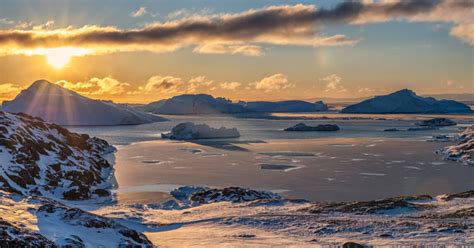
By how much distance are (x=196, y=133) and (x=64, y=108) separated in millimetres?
62852

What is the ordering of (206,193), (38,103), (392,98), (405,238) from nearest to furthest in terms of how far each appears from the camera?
(405,238) < (206,193) < (38,103) < (392,98)

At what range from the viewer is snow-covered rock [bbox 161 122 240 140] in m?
78.9

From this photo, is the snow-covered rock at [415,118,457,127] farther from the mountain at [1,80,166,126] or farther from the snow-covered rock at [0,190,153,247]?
the snow-covered rock at [0,190,153,247]

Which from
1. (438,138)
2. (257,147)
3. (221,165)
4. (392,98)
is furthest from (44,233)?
(392,98)

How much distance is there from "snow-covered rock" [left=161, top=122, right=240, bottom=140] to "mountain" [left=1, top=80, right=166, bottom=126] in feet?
168

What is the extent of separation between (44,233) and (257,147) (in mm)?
47322

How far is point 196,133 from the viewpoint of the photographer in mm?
79312

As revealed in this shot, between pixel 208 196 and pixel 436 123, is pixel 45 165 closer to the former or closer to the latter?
pixel 208 196

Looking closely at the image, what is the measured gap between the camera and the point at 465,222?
65.3ft

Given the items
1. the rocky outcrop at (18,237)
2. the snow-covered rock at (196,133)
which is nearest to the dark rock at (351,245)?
the rocky outcrop at (18,237)

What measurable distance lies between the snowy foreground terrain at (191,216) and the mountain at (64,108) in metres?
90.3

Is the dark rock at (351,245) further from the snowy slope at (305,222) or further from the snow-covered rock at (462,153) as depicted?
the snow-covered rock at (462,153)

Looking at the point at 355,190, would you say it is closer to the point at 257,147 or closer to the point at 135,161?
the point at 135,161

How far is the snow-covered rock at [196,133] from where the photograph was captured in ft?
259
